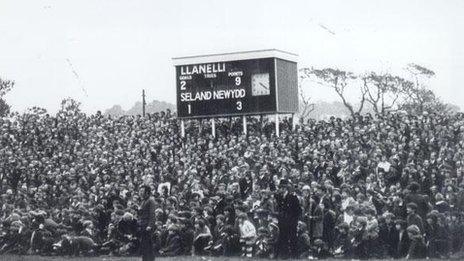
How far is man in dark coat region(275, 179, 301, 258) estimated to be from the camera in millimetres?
21234

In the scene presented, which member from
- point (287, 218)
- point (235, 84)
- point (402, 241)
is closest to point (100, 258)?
point (287, 218)

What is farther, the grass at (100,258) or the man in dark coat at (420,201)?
the grass at (100,258)

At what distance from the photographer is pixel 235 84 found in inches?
1389

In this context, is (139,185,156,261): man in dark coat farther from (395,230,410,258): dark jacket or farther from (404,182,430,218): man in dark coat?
(404,182,430,218): man in dark coat

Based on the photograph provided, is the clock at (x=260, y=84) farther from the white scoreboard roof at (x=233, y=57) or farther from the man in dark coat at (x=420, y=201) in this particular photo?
the man in dark coat at (x=420, y=201)

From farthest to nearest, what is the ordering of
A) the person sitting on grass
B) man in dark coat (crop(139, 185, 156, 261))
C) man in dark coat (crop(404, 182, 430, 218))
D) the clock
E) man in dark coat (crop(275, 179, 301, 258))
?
the clock
the person sitting on grass
man in dark coat (crop(275, 179, 301, 258))
man in dark coat (crop(404, 182, 430, 218))
man in dark coat (crop(139, 185, 156, 261))

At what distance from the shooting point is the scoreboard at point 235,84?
34.9 metres

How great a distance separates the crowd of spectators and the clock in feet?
4.80

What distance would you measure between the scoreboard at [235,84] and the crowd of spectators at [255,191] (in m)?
1.14

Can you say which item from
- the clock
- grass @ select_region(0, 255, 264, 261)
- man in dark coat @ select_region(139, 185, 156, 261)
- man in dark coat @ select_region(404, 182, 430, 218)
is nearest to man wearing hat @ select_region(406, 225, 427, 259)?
man in dark coat @ select_region(404, 182, 430, 218)

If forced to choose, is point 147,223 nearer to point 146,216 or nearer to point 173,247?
point 146,216

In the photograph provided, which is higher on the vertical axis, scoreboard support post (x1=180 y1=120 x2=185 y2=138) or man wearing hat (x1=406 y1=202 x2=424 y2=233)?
scoreboard support post (x1=180 y1=120 x2=185 y2=138)

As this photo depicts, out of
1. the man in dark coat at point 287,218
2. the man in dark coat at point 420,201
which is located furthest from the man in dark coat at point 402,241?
the man in dark coat at point 287,218

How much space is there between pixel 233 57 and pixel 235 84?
1.30 metres
